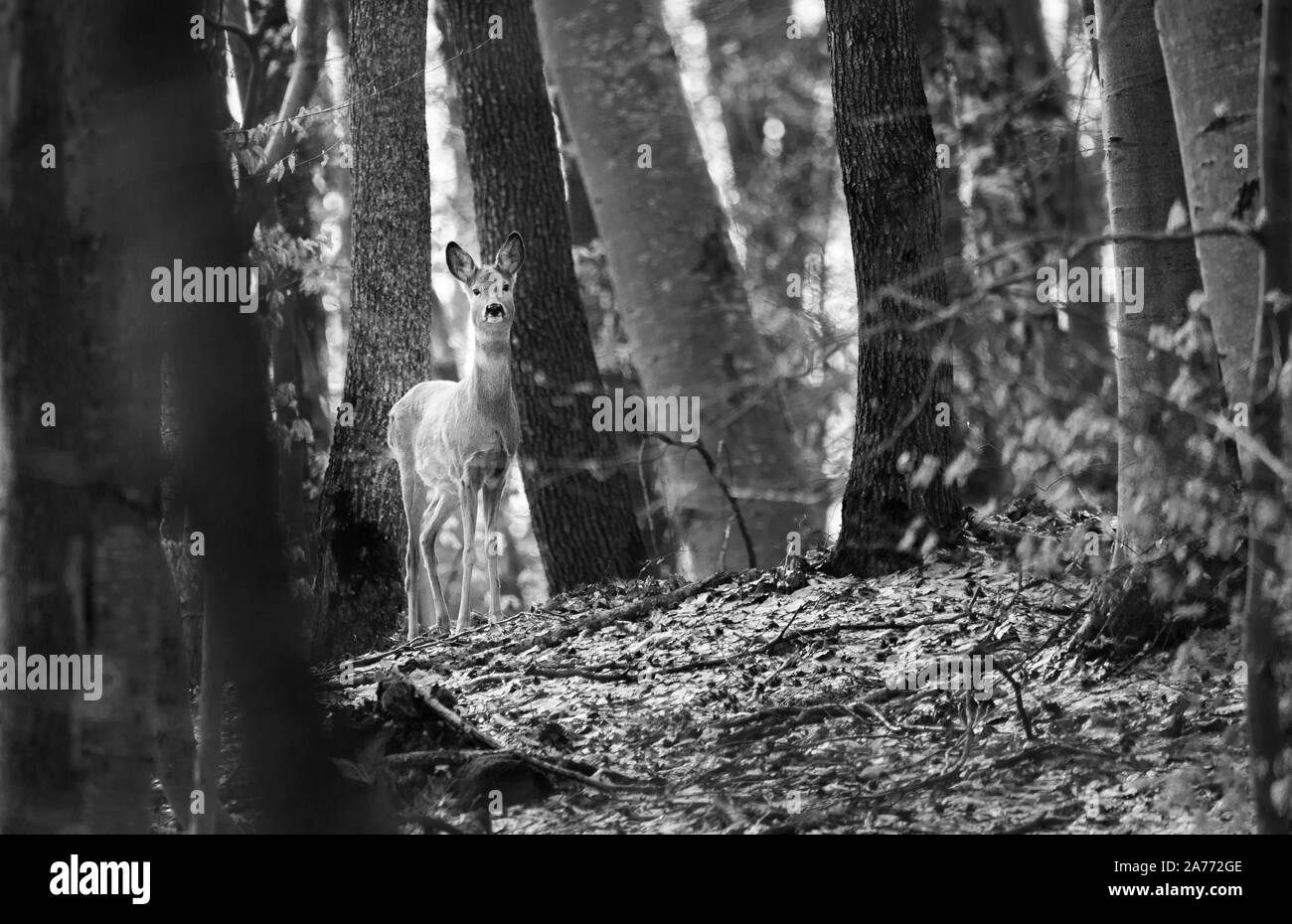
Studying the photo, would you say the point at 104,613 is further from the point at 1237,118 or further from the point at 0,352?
the point at 1237,118

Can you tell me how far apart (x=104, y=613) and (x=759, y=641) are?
152 inches

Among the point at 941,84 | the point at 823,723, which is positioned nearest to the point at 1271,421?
the point at 823,723

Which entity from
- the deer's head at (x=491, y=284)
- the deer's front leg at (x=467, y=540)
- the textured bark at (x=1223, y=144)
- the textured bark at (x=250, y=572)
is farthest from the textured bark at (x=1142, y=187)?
the deer's front leg at (x=467, y=540)

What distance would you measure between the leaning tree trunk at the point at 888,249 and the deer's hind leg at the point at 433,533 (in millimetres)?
3633

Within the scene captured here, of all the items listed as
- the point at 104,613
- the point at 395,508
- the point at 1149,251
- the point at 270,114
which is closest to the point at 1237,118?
the point at 1149,251

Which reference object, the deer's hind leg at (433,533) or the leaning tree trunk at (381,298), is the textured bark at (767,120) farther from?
the deer's hind leg at (433,533)

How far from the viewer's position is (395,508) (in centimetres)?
1281

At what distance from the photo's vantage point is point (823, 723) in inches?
296

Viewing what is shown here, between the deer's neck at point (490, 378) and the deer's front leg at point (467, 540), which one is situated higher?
the deer's neck at point (490, 378)

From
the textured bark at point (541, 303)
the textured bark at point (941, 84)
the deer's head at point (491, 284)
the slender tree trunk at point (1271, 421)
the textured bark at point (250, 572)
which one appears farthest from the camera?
the textured bark at point (941, 84)

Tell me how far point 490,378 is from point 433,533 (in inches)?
57.9

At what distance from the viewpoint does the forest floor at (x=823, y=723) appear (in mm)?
6332

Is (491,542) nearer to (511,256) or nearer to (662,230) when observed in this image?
(511,256)
